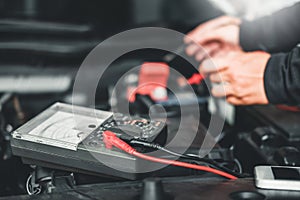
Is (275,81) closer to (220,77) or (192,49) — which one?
(220,77)

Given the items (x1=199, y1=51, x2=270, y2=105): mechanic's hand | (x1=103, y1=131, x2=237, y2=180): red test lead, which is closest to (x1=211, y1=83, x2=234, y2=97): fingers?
(x1=199, y1=51, x2=270, y2=105): mechanic's hand

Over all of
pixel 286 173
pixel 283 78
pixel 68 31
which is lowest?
pixel 286 173

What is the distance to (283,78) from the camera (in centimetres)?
79

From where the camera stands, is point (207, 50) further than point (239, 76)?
Yes

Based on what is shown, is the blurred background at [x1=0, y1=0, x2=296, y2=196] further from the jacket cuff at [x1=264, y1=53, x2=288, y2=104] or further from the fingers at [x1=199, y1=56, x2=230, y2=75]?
the jacket cuff at [x1=264, y1=53, x2=288, y2=104]

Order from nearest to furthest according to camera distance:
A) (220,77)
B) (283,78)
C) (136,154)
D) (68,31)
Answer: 1. (136,154)
2. (283,78)
3. (220,77)
4. (68,31)

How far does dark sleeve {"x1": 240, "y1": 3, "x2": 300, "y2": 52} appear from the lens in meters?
0.98

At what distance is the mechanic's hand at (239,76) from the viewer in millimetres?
864

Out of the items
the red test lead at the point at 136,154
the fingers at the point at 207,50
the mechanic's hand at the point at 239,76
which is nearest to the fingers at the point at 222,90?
the mechanic's hand at the point at 239,76

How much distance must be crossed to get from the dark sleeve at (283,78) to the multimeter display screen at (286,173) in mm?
235

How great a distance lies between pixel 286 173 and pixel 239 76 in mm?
338

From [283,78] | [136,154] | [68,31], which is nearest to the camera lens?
Result: [136,154]

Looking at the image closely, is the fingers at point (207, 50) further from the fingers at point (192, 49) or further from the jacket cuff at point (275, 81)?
the jacket cuff at point (275, 81)

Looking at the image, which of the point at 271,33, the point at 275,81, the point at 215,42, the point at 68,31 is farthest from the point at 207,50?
the point at 68,31
